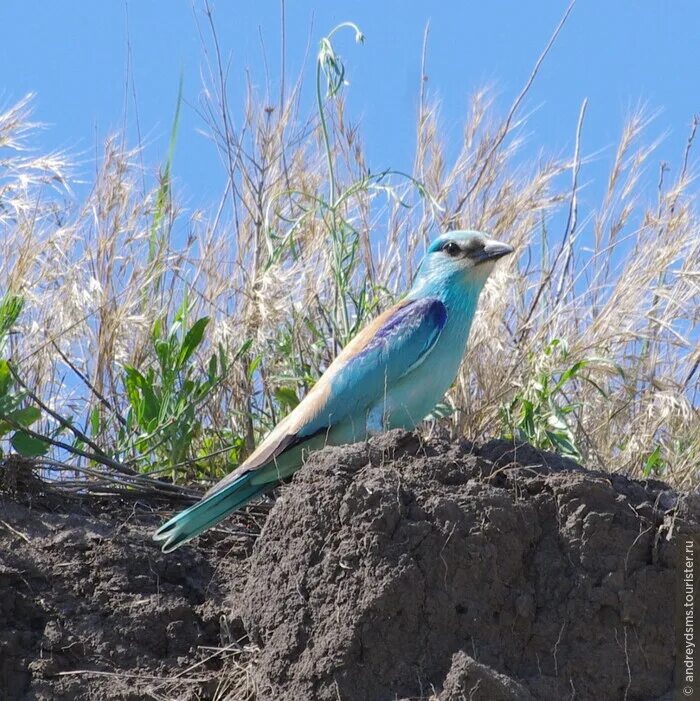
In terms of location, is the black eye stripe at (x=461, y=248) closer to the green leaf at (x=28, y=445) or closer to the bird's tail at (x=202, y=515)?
the bird's tail at (x=202, y=515)

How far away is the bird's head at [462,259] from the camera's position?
6.62 meters

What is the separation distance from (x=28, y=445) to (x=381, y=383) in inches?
60.3

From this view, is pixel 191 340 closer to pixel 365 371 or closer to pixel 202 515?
pixel 365 371

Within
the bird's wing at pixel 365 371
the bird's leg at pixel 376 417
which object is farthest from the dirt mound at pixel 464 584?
the bird's leg at pixel 376 417

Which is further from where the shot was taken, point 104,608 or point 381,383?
point 381,383

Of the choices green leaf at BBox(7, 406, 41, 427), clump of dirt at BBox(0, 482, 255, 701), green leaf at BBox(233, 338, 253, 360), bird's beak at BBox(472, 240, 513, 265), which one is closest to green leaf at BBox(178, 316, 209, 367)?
green leaf at BBox(233, 338, 253, 360)

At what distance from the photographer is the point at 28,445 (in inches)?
253

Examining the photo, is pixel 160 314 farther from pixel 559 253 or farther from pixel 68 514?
pixel 559 253

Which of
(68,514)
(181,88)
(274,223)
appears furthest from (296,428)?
(181,88)

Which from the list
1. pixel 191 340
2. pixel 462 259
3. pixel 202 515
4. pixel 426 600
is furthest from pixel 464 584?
pixel 191 340

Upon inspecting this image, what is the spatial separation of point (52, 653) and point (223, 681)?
63 cm

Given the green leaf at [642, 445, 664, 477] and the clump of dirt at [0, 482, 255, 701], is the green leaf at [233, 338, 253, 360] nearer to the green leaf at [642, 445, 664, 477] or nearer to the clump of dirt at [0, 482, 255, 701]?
the clump of dirt at [0, 482, 255, 701]

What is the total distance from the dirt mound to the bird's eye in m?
1.70

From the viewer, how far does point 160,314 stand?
24.0 ft
